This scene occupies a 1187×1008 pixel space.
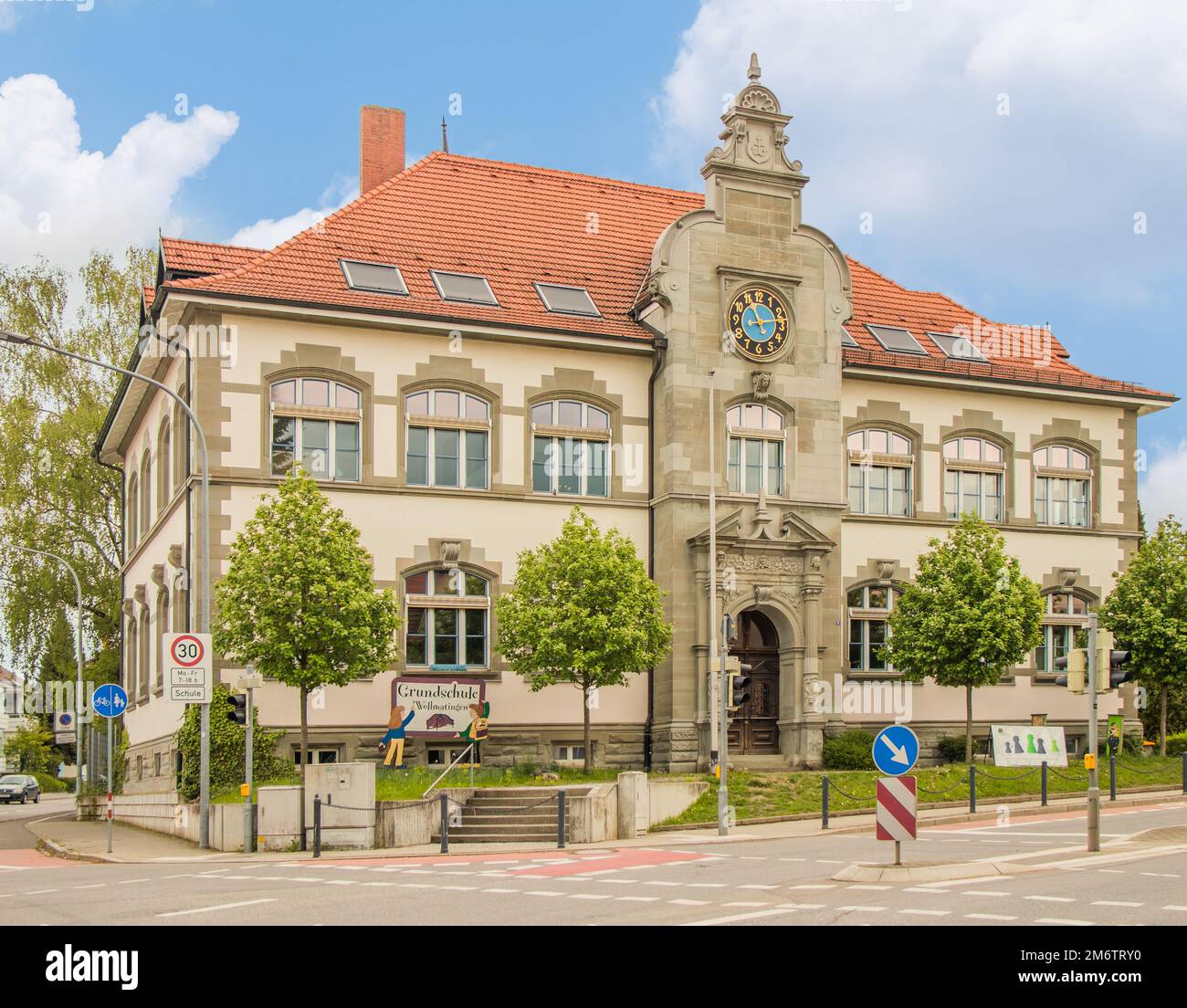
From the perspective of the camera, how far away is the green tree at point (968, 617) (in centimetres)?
3516

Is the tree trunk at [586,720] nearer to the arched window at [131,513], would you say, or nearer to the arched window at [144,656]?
the arched window at [144,656]

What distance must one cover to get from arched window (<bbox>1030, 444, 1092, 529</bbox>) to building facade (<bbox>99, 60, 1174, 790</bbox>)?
0.24 ft

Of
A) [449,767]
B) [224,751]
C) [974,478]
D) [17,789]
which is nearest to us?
[224,751]

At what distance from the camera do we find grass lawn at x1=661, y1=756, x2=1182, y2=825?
30.4 m

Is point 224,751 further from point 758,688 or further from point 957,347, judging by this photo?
point 957,347

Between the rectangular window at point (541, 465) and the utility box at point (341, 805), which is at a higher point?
the rectangular window at point (541, 465)

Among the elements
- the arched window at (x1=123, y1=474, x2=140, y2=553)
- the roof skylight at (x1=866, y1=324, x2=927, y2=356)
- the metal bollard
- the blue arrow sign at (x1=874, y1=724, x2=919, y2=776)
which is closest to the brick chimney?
the arched window at (x1=123, y1=474, x2=140, y2=553)

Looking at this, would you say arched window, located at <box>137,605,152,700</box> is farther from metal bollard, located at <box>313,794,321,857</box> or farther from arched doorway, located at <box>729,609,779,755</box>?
arched doorway, located at <box>729,609,779,755</box>

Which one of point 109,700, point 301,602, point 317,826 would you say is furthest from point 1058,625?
point 109,700

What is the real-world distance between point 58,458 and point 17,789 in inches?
989

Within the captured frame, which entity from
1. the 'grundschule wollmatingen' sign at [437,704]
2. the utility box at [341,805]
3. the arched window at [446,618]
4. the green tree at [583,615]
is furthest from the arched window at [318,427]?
the utility box at [341,805]

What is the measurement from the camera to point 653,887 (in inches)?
728

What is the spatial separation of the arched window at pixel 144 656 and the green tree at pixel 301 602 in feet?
40.1
